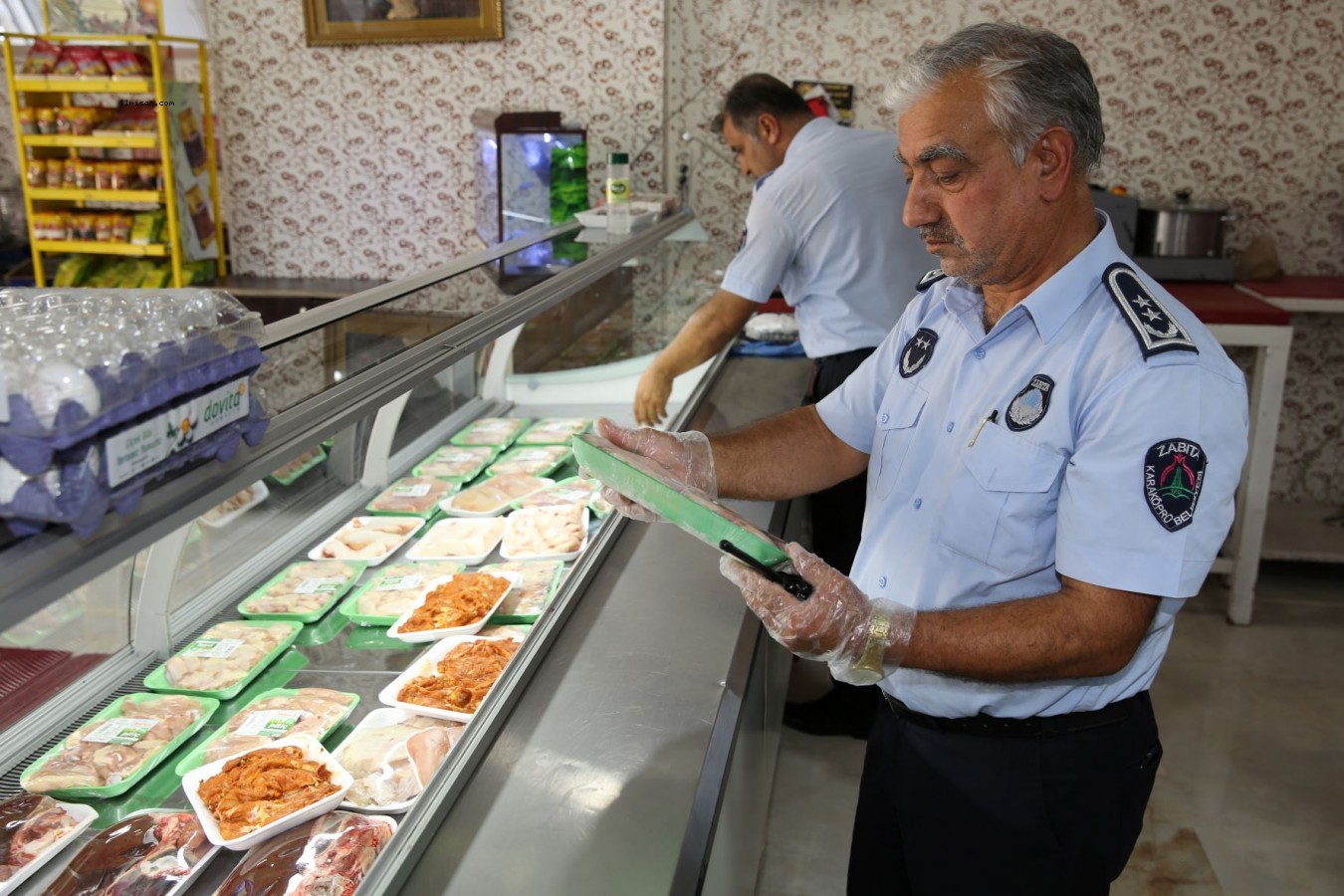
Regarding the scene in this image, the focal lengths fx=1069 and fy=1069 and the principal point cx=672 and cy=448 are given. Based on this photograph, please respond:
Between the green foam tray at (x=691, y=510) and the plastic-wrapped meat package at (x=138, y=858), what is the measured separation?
0.80 m

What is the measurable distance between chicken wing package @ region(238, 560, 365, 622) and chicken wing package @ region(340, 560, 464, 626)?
37mm

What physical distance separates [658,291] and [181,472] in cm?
274

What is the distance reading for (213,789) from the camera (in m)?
1.64

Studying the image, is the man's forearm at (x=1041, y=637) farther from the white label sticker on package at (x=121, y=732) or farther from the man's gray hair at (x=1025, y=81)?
the white label sticker on package at (x=121, y=732)

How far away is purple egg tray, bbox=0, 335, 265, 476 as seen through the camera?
0.92 m

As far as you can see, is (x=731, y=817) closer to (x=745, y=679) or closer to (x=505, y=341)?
(x=745, y=679)

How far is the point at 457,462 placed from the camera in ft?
9.86

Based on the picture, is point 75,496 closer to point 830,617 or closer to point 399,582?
point 830,617

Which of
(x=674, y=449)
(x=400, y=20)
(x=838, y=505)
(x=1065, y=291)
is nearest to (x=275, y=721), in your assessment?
(x=674, y=449)

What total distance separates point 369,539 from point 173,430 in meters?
1.43

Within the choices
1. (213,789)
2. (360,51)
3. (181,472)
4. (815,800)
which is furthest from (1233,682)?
(360,51)

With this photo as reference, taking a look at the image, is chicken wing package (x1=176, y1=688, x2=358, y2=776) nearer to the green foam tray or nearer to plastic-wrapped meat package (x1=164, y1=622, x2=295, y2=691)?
plastic-wrapped meat package (x1=164, y1=622, x2=295, y2=691)

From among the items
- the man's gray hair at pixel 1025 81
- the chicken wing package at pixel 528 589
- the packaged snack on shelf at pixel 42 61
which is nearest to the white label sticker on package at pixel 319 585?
the chicken wing package at pixel 528 589

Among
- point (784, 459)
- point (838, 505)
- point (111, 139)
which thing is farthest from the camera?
point (111, 139)
